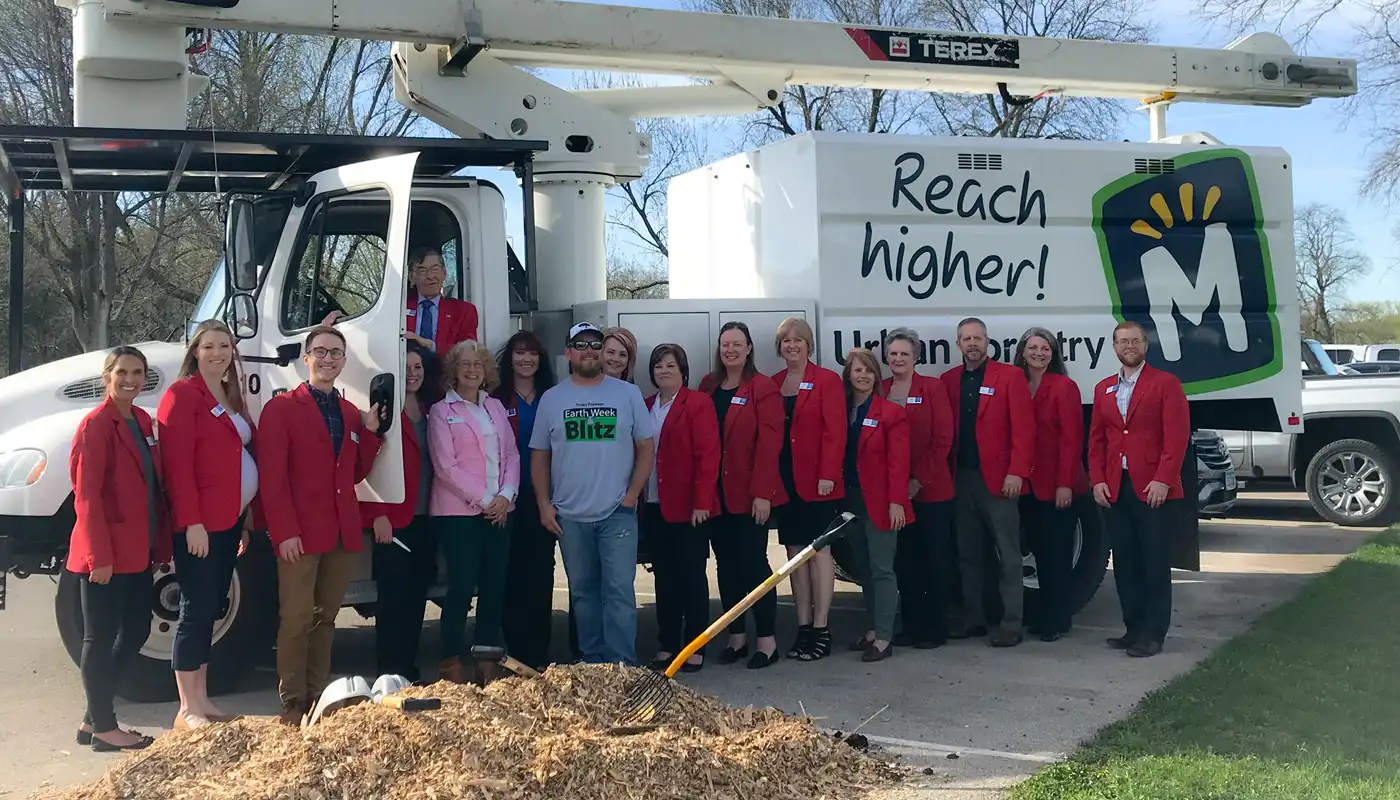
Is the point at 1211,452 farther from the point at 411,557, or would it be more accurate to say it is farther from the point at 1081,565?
the point at 411,557

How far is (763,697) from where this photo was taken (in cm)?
647

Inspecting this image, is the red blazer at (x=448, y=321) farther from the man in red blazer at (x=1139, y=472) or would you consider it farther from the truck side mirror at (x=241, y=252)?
the man in red blazer at (x=1139, y=472)

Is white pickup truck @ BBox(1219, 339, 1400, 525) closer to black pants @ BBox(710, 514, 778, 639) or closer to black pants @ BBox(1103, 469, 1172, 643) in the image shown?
black pants @ BBox(1103, 469, 1172, 643)

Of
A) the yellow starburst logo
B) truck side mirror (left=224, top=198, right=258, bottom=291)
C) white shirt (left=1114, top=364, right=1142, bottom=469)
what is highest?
the yellow starburst logo

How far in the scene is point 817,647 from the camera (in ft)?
23.9

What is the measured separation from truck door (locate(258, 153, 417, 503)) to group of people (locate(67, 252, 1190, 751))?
0.20 metres

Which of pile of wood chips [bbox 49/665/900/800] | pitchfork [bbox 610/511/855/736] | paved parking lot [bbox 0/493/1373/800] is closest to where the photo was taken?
pile of wood chips [bbox 49/665/900/800]

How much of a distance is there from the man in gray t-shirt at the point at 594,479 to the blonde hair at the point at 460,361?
13.0 inches

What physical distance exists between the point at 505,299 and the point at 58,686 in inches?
130

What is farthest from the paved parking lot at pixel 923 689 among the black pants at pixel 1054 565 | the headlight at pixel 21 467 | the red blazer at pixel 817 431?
the headlight at pixel 21 467

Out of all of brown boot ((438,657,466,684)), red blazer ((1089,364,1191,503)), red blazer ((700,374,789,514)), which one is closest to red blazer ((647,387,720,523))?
red blazer ((700,374,789,514))

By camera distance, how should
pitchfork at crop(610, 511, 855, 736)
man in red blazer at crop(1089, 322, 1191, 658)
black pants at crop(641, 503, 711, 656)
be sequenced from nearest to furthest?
pitchfork at crop(610, 511, 855, 736)
black pants at crop(641, 503, 711, 656)
man in red blazer at crop(1089, 322, 1191, 658)

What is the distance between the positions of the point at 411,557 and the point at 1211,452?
8.04 meters

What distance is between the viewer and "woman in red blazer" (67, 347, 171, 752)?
216 inches
